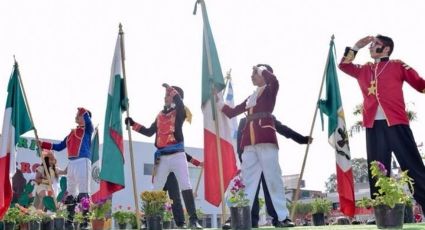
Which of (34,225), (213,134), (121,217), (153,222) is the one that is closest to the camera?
(153,222)

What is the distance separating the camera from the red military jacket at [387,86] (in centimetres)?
670

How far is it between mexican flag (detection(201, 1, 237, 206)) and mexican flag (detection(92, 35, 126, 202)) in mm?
1248

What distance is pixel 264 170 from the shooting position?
7.06 metres

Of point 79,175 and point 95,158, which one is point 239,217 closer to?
point 79,175

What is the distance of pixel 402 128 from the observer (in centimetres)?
666

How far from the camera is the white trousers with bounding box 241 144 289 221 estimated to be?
701 centimetres

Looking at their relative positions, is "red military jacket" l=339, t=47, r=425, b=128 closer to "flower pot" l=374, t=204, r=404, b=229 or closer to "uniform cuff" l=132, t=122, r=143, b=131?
"flower pot" l=374, t=204, r=404, b=229

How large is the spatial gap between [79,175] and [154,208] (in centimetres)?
373

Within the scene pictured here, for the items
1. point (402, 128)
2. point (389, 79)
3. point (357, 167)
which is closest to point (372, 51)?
point (389, 79)

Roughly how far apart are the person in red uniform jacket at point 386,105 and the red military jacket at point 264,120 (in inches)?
36.6

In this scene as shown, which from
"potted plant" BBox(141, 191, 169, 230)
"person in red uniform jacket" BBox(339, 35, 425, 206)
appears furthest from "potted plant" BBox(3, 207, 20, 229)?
"person in red uniform jacket" BBox(339, 35, 425, 206)

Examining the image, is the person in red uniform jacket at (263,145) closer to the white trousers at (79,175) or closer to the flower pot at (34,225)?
the white trousers at (79,175)

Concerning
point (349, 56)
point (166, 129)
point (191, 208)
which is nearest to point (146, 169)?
point (166, 129)

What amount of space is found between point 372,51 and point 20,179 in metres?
16.4
